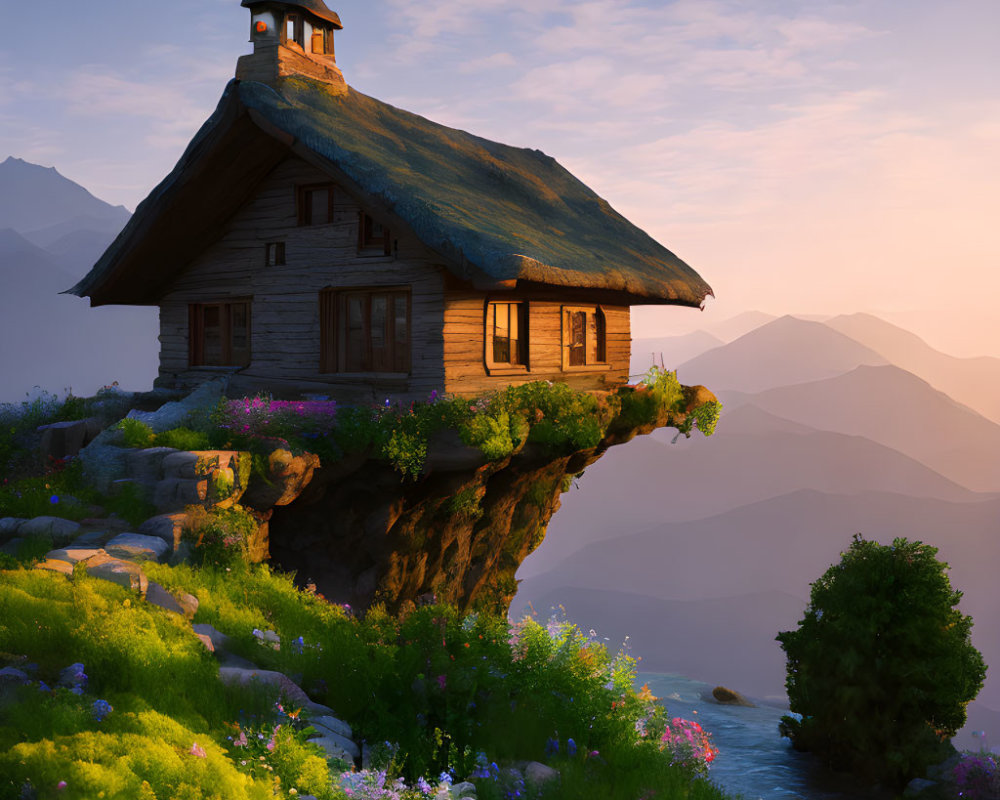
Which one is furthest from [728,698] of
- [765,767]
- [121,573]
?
[121,573]

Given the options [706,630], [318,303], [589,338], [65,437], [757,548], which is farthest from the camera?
[757,548]

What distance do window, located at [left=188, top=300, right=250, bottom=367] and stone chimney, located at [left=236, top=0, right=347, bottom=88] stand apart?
4752mm

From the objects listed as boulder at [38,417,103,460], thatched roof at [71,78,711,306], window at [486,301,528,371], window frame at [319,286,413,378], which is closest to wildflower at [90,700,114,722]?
thatched roof at [71,78,711,306]

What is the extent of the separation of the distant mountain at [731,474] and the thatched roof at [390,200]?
315 feet

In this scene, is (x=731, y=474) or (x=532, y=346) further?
(x=731, y=474)

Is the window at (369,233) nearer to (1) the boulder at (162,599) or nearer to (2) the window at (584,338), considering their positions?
(2) the window at (584,338)

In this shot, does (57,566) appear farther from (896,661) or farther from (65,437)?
(896,661)

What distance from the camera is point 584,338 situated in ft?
62.8

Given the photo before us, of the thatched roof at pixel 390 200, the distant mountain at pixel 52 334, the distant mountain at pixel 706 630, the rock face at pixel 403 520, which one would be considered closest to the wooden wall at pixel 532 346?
the thatched roof at pixel 390 200

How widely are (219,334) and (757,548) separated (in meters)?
97.6

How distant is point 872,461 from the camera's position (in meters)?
112

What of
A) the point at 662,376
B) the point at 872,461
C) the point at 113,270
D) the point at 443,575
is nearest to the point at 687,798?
the point at 443,575

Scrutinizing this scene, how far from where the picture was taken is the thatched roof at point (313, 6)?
1583 cm

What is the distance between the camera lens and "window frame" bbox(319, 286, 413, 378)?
15.0m
